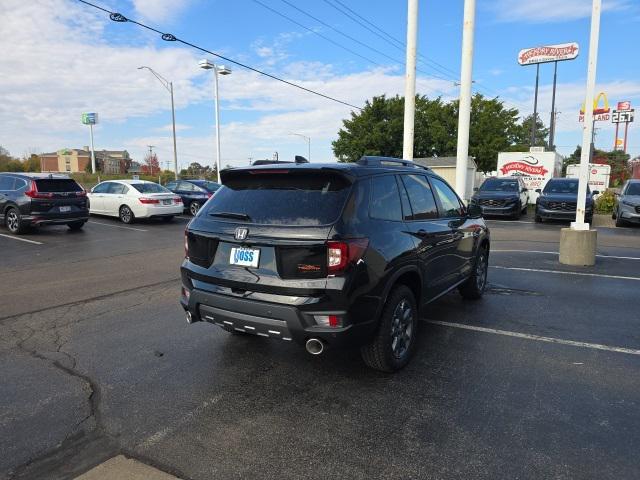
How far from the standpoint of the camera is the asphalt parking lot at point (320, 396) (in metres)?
2.84

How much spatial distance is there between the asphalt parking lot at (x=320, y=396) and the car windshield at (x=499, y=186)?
14.7 meters

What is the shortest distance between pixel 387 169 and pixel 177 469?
292 cm

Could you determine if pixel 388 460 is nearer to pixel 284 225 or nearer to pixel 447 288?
pixel 284 225

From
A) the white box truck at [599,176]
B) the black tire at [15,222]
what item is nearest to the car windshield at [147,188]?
the black tire at [15,222]

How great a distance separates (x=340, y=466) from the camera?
110 inches

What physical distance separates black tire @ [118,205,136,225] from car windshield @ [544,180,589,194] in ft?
51.1

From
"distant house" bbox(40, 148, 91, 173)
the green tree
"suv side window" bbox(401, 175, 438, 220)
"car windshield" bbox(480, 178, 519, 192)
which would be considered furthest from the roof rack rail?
"distant house" bbox(40, 148, 91, 173)

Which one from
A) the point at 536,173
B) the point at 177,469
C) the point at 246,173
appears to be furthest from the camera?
the point at 536,173

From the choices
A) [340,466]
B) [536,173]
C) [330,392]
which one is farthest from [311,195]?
[536,173]

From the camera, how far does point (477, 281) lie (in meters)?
6.40

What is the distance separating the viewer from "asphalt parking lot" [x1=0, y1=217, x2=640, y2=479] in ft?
9.33

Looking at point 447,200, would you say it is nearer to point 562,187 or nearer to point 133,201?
point 133,201

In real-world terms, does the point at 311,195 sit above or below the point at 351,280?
above

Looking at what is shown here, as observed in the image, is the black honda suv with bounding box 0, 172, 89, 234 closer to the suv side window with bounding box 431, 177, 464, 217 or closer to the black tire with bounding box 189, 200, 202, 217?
the black tire with bounding box 189, 200, 202, 217
